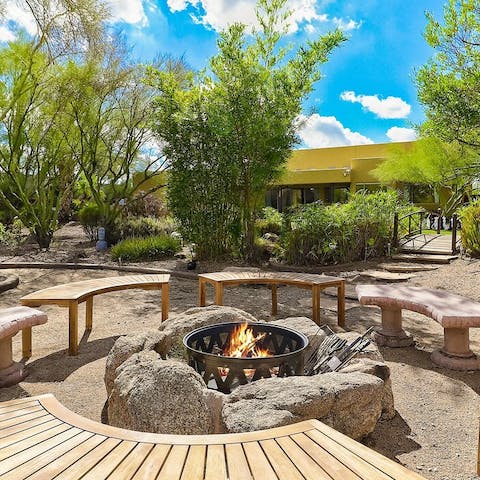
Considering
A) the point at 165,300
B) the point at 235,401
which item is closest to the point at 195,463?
the point at 235,401

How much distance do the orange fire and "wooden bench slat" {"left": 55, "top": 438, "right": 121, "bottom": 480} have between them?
158 centimetres

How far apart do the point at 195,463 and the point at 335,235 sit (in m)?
7.81

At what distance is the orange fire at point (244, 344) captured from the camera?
3.22 meters

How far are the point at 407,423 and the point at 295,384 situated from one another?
92 centimetres

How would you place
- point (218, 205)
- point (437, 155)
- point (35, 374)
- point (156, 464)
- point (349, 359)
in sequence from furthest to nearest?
1. point (437, 155)
2. point (218, 205)
3. point (35, 374)
4. point (349, 359)
5. point (156, 464)

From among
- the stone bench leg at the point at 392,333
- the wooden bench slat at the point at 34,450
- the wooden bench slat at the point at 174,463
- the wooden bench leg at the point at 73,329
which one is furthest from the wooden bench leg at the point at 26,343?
the stone bench leg at the point at 392,333

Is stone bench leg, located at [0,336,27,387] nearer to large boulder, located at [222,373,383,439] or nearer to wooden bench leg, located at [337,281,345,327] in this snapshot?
large boulder, located at [222,373,383,439]

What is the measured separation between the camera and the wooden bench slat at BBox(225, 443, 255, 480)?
1436mm

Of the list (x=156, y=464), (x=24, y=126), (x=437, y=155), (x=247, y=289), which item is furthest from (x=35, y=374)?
(x=437, y=155)

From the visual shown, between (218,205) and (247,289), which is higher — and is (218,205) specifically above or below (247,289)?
above

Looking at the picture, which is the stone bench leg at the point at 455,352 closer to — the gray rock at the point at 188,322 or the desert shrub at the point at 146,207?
the gray rock at the point at 188,322

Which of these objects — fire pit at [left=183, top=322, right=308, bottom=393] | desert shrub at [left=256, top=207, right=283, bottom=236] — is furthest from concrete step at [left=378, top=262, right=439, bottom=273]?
fire pit at [left=183, top=322, right=308, bottom=393]

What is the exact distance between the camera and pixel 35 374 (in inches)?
143

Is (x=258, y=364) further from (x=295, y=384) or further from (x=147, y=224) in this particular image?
(x=147, y=224)
